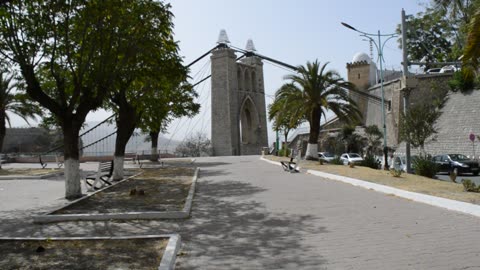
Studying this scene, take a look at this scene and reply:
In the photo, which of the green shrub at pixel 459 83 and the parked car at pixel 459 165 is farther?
the green shrub at pixel 459 83

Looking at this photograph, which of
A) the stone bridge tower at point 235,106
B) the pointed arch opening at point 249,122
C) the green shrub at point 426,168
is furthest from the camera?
the pointed arch opening at point 249,122

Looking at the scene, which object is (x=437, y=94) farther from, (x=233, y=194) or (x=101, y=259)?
(x=101, y=259)

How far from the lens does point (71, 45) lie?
43.1ft

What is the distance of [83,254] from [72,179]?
6.23m

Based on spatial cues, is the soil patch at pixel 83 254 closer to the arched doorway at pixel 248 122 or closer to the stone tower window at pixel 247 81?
the arched doorway at pixel 248 122

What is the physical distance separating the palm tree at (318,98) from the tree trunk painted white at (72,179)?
16.2 meters

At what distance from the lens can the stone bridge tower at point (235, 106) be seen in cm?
5888

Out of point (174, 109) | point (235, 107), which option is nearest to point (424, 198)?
point (174, 109)

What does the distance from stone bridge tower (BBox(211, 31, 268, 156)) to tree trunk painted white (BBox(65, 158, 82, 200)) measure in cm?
4628

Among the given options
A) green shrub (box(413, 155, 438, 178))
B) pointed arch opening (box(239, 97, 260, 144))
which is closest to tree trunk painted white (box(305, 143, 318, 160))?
green shrub (box(413, 155, 438, 178))

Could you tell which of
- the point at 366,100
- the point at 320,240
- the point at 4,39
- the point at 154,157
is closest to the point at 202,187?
the point at 4,39

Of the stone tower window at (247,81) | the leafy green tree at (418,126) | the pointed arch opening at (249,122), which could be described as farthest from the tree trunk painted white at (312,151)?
the stone tower window at (247,81)

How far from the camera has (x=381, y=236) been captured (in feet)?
20.7

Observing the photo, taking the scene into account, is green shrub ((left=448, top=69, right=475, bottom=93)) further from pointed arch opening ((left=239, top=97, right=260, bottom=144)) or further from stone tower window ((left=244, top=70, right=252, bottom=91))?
stone tower window ((left=244, top=70, right=252, bottom=91))
